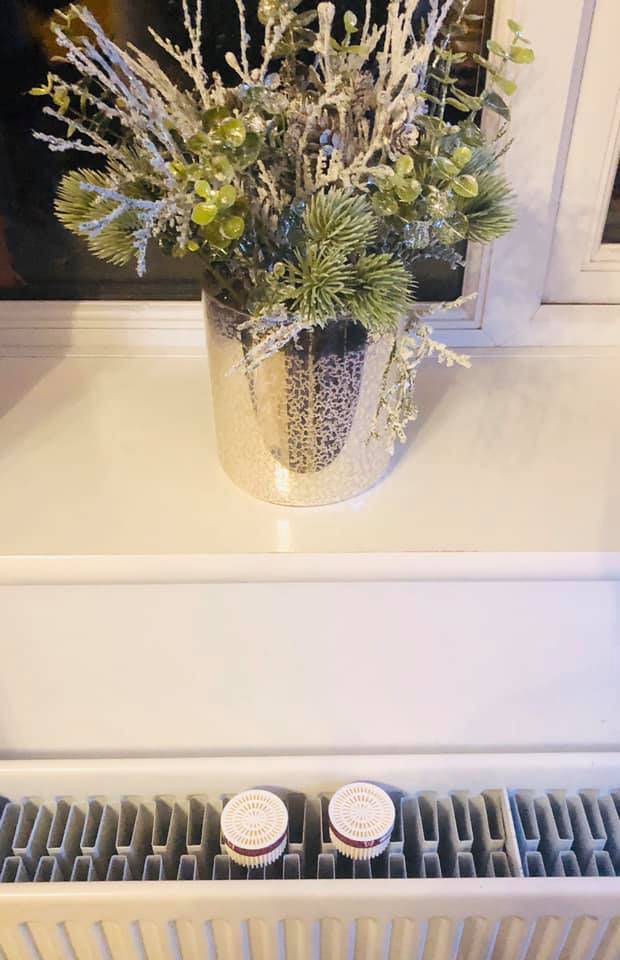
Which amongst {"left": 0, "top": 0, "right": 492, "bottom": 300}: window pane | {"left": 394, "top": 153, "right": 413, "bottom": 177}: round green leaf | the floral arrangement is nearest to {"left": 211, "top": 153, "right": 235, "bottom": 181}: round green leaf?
the floral arrangement

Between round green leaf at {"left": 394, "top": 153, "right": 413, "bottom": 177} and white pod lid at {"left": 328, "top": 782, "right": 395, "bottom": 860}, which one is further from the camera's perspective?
white pod lid at {"left": 328, "top": 782, "right": 395, "bottom": 860}

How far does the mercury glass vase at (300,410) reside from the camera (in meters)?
0.59

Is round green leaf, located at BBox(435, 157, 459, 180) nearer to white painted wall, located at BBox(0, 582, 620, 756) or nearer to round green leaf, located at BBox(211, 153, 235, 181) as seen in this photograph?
round green leaf, located at BBox(211, 153, 235, 181)

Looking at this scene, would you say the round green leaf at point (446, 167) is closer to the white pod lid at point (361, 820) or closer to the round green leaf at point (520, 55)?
the round green leaf at point (520, 55)

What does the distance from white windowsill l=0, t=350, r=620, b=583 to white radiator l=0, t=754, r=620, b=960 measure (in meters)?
0.23

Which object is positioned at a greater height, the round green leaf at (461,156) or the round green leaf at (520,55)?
the round green leaf at (520,55)

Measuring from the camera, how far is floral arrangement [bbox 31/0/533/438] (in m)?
0.49

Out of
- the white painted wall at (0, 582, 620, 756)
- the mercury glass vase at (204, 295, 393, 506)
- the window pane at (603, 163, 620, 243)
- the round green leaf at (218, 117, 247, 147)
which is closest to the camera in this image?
the round green leaf at (218, 117, 247, 147)

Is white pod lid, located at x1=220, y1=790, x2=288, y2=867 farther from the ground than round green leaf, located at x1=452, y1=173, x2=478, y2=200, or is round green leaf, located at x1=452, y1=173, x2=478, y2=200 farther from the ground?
round green leaf, located at x1=452, y1=173, x2=478, y2=200

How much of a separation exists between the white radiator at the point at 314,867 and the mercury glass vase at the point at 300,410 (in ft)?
0.93

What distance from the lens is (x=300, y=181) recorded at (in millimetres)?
544

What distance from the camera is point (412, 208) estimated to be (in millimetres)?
507

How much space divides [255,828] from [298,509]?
312 mm

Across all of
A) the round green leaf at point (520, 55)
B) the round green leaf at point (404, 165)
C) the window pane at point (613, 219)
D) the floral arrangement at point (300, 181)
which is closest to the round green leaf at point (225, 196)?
the floral arrangement at point (300, 181)
